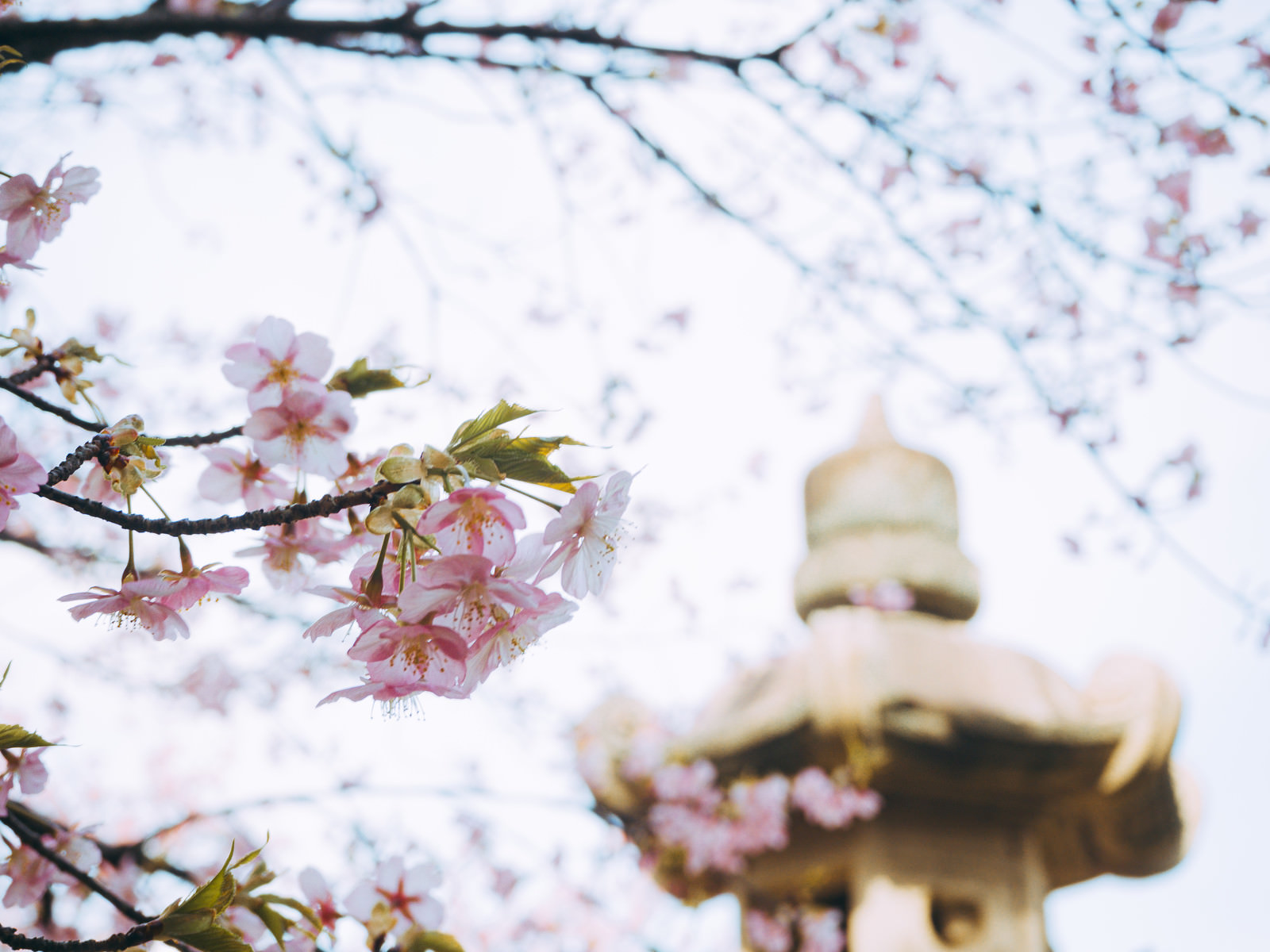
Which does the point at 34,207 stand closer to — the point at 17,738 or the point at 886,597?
the point at 17,738

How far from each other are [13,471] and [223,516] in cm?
22

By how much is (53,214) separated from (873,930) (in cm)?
406

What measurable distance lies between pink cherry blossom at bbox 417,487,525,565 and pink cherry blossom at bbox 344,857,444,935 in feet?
2.82

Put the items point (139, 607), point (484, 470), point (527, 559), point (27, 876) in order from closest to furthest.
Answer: point (484, 470) < point (527, 559) < point (139, 607) < point (27, 876)

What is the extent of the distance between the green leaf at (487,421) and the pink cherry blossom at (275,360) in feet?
1.25

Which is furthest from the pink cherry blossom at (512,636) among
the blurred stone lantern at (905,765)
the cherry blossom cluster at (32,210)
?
the blurred stone lantern at (905,765)

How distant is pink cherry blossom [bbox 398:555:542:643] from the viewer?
33.0 inches

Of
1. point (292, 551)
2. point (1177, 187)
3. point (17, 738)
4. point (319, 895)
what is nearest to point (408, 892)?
point (319, 895)

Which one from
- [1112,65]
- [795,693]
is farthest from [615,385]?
[1112,65]

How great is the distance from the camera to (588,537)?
98 centimetres

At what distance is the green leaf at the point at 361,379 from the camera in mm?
1160

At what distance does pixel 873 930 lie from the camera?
4.04 meters

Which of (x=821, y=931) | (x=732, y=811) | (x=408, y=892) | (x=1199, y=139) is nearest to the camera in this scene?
(x=408, y=892)

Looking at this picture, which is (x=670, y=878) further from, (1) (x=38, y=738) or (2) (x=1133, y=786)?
(1) (x=38, y=738)
